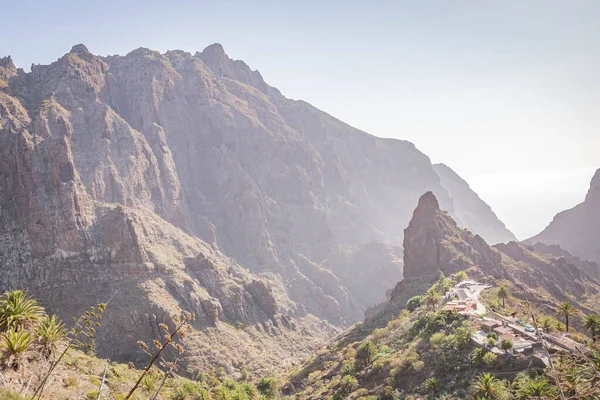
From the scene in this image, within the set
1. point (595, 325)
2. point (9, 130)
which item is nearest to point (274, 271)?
point (9, 130)

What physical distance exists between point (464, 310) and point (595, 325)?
13714 mm

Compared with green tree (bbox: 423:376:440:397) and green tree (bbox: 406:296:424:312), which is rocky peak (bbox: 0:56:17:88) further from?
green tree (bbox: 423:376:440:397)

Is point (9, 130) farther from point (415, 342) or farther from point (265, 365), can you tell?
point (415, 342)

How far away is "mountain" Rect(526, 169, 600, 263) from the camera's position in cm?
17138

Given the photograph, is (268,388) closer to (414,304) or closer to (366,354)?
(366,354)

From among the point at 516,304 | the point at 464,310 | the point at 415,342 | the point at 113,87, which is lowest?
the point at 415,342

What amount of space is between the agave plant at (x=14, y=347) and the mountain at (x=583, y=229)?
207 meters

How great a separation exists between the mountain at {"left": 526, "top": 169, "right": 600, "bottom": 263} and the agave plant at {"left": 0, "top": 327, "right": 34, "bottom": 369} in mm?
206827

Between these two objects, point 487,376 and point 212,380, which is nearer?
point 487,376

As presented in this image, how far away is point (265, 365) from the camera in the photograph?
247 ft

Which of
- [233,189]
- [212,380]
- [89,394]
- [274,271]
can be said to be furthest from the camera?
[233,189]

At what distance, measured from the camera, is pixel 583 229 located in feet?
591

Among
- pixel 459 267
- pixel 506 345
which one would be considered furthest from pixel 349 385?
pixel 459 267

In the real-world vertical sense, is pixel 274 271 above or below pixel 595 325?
below
